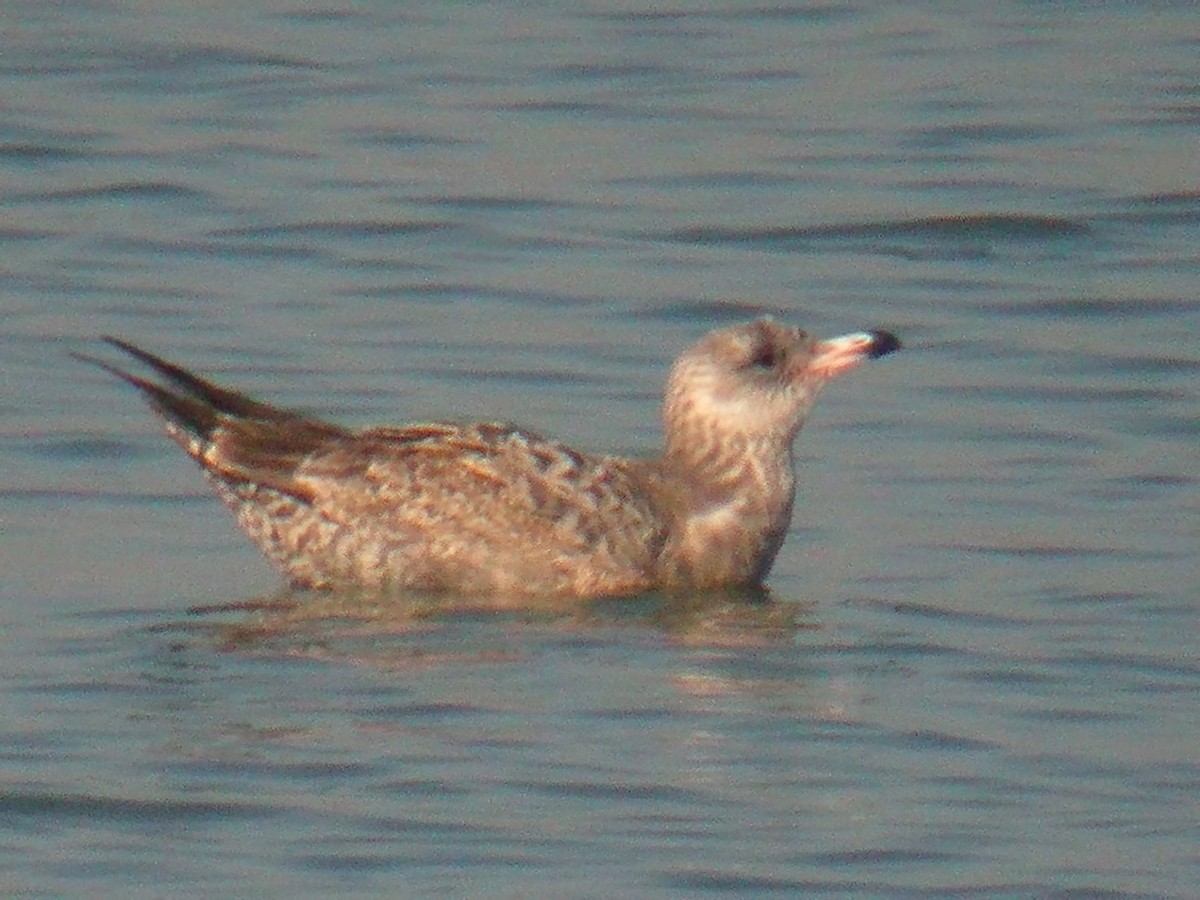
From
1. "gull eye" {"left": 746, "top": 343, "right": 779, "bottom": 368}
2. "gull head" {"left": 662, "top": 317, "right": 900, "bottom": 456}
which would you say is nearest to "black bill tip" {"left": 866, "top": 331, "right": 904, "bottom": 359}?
"gull head" {"left": 662, "top": 317, "right": 900, "bottom": 456}

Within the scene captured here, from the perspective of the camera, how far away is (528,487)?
11.1 meters

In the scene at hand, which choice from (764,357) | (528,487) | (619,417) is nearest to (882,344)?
(764,357)

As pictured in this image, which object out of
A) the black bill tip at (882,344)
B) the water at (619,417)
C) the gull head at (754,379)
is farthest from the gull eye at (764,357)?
the water at (619,417)

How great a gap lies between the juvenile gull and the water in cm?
26

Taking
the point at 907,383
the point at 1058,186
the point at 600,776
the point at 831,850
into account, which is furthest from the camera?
the point at 1058,186

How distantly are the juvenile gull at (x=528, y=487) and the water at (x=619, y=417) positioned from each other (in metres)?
0.26

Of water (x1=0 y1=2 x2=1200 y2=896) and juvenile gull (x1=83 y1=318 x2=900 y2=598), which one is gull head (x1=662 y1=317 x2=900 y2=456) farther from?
water (x1=0 y1=2 x2=1200 y2=896)

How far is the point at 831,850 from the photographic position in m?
8.20

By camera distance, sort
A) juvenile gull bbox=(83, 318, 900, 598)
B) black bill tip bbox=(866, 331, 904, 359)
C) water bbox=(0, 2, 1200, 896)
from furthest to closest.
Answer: black bill tip bbox=(866, 331, 904, 359)
juvenile gull bbox=(83, 318, 900, 598)
water bbox=(0, 2, 1200, 896)

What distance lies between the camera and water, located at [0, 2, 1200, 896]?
8.41 m

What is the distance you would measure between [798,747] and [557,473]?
7.42 ft

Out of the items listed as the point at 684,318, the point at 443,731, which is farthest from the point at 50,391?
the point at 443,731

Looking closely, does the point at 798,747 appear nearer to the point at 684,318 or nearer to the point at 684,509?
the point at 684,509

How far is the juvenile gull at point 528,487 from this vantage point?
36.3 feet
